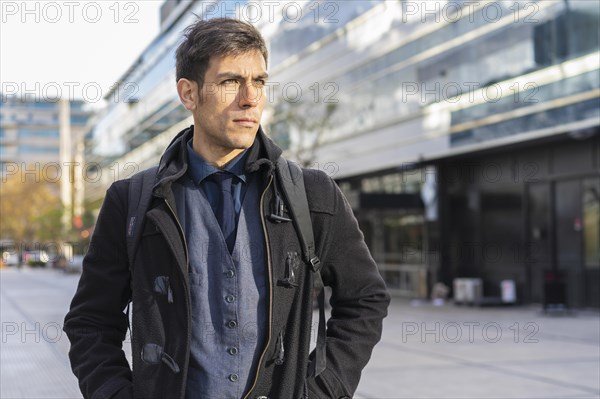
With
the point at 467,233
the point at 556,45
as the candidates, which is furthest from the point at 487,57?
the point at 467,233

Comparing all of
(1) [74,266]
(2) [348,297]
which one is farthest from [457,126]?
(1) [74,266]

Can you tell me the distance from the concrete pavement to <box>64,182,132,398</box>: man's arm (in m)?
6.92

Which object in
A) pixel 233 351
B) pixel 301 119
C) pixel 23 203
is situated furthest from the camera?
pixel 23 203

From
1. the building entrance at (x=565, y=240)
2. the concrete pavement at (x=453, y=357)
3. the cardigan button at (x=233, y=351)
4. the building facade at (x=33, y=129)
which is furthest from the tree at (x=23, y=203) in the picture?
the cardigan button at (x=233, y=351)

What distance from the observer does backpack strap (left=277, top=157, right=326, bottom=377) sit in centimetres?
261

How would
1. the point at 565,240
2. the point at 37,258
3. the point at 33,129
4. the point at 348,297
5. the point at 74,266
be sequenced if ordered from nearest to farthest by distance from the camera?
the point at 348,297
the point at 565,240
the point at 74,266
the point at 37,258
the point at 33,129

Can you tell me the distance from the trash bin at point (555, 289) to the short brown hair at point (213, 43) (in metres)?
18.5

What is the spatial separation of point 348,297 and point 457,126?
74.7 feet

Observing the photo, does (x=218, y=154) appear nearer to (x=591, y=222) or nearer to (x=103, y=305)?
(x=103, y=305)

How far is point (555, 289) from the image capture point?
20.4m

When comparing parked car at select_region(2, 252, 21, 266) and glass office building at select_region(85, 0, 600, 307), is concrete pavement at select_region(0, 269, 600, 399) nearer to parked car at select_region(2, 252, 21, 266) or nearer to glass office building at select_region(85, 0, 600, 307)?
glass office building at select_region(85, 0, 600, 307)

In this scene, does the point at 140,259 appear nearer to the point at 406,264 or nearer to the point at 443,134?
the point at 443,134

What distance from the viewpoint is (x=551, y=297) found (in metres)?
20.4

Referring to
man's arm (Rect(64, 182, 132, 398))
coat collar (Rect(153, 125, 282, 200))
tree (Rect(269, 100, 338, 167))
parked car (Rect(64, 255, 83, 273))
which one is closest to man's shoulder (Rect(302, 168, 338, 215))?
coat collar (Rect(153, 125, 282, 200))
